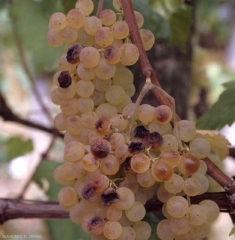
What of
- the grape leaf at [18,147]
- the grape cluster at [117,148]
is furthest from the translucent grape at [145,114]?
the grape leaf at [18,147]

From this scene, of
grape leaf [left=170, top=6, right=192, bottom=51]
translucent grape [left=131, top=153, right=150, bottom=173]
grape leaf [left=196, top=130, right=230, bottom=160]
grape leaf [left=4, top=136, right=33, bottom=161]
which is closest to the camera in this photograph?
translucent grape [left=131, top=153, right=150, bottom=173]

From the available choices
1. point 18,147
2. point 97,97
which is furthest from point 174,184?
point 18,147

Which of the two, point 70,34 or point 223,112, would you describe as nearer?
point 70,34

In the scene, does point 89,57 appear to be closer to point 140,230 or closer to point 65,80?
point 65,80

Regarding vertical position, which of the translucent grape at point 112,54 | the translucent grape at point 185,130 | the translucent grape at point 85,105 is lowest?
the translucent grape at point 85,105

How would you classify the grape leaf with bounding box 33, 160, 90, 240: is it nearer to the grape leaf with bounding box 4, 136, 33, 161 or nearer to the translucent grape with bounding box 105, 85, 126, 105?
the grape leaf with bounding box 4, 136, 33, 161

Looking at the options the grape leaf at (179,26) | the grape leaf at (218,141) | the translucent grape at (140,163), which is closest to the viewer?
the translucent grape at (140,163)

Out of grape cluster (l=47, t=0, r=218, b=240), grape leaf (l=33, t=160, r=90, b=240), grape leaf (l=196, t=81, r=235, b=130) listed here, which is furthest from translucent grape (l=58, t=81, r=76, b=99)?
grape leaf (l=33, t=160, r=90, b=240)

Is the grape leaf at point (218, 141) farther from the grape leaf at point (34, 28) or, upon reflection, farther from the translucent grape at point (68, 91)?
the grape leaf at point (34, 28)

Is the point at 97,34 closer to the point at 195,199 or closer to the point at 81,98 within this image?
the point at 81,98
